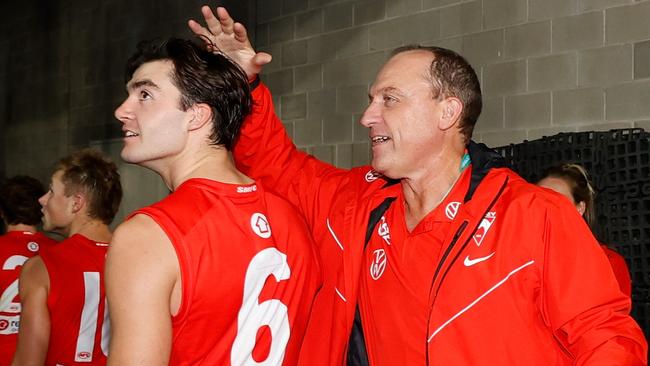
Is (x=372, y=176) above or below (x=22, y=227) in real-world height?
above

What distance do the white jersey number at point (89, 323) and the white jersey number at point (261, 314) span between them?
4.30 ft

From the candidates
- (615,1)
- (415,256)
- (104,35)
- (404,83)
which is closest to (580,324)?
(415,256)

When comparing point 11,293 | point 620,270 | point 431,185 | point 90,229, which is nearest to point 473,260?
point 431,185

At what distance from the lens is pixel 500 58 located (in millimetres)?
3678

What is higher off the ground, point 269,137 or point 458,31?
point 458,31

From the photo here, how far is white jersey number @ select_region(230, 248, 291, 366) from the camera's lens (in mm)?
1477

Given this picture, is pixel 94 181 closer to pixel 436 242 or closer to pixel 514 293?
pixel 436 242

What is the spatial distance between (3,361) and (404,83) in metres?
2.13

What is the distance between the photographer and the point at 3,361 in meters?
3.05

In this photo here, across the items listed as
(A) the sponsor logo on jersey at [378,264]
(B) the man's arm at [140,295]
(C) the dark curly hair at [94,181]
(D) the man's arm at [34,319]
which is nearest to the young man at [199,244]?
(B) the man's arm at [140,295]

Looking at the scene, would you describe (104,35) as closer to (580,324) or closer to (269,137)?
(269,137)

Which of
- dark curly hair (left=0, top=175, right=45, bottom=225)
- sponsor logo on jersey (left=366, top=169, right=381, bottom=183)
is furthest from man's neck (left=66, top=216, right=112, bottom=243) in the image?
sponsor logo on jersey (left=366, top=169, right=381, bottom=183)

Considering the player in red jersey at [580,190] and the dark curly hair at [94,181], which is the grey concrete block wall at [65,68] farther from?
the player in red jersey at [580,190]

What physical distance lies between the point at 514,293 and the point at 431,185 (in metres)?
0.40
